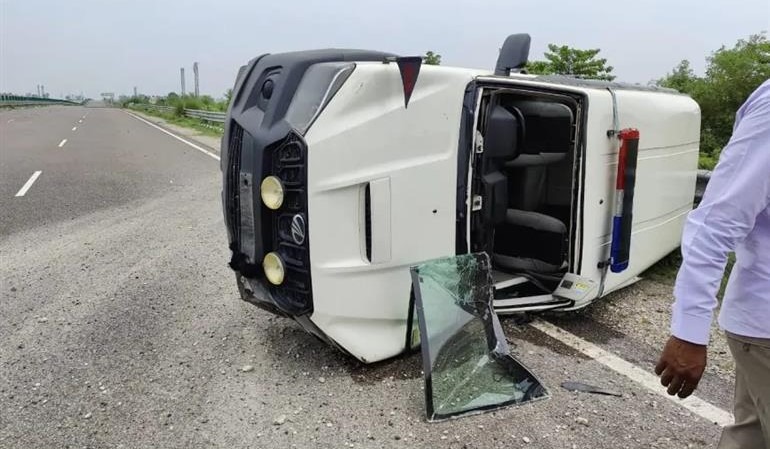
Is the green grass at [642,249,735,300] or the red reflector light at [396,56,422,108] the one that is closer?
the red reflector light at [396,56,422,108]

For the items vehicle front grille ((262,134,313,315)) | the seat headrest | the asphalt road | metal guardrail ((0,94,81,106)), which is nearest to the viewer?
the asphalt road

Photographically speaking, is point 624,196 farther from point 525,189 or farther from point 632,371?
point 632,371

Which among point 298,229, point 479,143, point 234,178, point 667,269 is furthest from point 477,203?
point 667,269

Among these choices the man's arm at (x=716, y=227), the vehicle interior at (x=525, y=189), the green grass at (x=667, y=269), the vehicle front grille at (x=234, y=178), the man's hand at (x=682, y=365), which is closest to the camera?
the man's arm at (x=716, y=227)

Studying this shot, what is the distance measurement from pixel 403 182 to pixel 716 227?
5.65ft

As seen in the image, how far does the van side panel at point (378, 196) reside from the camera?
2.86 m

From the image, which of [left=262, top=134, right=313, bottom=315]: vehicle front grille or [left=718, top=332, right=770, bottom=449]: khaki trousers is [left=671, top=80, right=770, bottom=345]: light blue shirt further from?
[left=262, top=134, right=313, bottom=315]: vehicle front grille

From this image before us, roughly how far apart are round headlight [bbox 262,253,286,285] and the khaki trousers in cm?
200

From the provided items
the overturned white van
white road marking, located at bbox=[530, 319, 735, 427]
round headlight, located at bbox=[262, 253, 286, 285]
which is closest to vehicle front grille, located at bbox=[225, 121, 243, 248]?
the overturned white van

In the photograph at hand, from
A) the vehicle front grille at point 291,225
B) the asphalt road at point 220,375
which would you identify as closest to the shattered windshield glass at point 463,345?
the asphalt road at point 220,375

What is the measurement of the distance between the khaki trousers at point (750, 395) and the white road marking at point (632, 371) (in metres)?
0.92

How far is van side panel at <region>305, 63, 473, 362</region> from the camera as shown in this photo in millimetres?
2861

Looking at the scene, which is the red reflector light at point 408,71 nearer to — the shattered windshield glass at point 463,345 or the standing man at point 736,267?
the shattered windshield glass at point 463,345

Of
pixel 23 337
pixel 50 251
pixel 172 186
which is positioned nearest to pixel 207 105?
pixel 172 186
